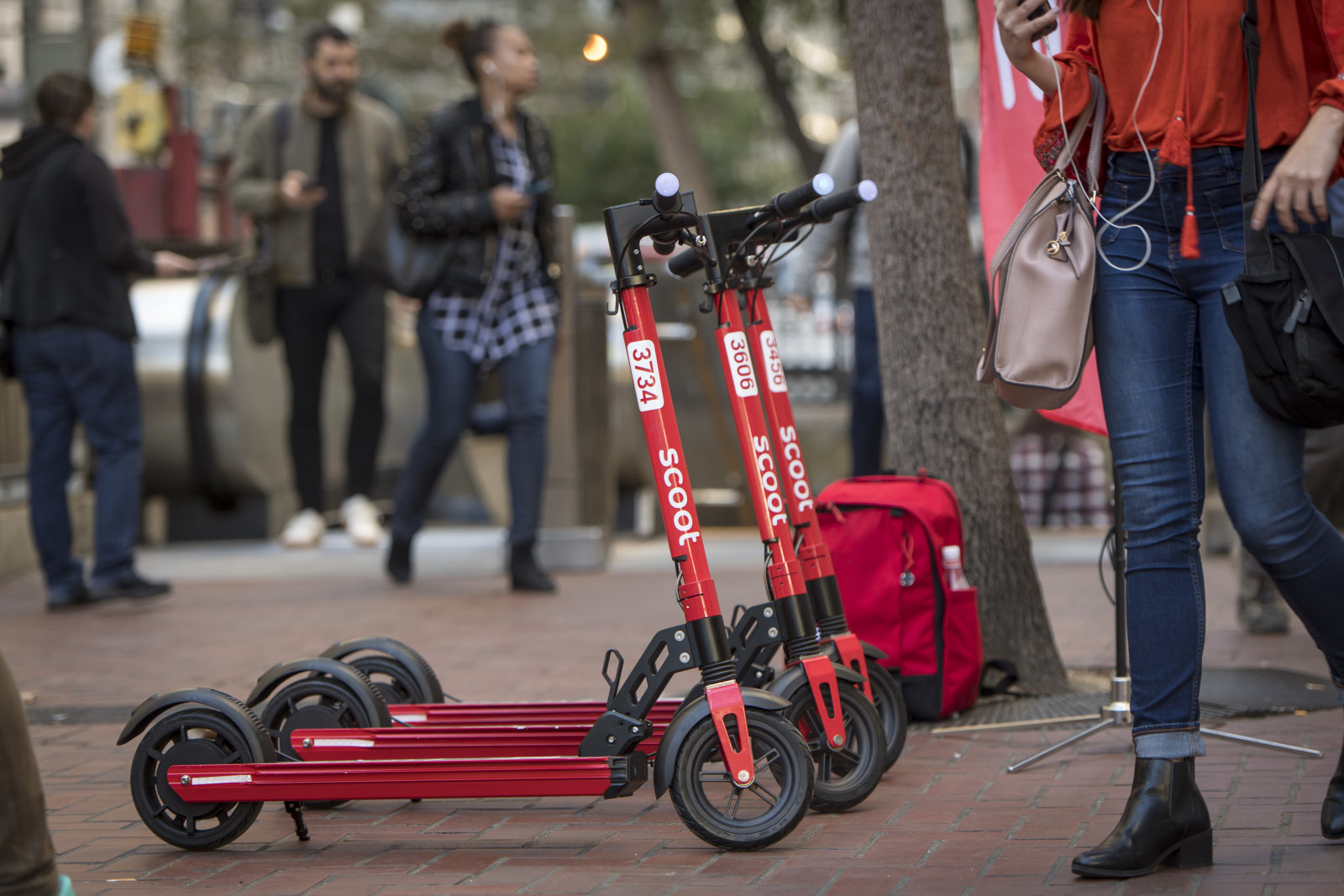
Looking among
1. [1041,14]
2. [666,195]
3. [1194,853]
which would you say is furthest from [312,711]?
[1041,14]

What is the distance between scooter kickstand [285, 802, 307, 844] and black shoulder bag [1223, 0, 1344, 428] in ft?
6.48

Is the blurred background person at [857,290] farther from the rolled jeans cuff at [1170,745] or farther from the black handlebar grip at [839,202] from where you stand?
the rolled jeans cuff at [1170,745]

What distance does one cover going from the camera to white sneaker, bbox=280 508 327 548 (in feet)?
27.8

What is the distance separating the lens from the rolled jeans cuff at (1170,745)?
286cm

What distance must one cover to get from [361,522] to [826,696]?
17.8 ft

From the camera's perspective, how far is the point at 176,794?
10.7 feet

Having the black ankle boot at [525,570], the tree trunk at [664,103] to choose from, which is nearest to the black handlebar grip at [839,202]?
the black ankle boot at [525,570]

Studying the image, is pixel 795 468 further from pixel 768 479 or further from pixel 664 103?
pixel 664 103

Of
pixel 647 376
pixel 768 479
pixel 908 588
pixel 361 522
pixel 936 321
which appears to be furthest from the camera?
pixel 361 522

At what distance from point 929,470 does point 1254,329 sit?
6.26 ft

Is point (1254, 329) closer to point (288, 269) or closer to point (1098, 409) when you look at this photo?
point (1098, 409)

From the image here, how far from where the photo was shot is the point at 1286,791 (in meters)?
3.40

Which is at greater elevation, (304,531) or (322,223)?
(322,223)

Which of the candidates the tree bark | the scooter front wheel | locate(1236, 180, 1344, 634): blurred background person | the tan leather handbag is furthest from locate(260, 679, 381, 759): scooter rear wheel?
the tree bark
